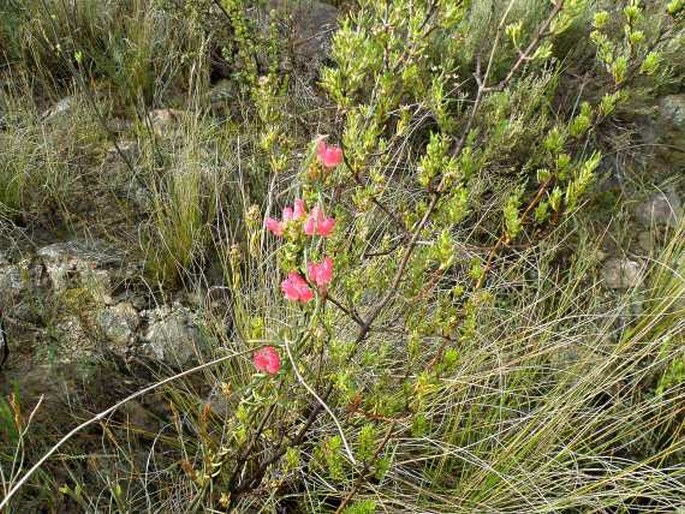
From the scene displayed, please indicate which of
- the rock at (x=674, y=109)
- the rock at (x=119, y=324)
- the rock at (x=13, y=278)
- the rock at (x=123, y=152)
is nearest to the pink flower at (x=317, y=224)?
the rock at (x=119, y=324)

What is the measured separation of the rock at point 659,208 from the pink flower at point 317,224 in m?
1.93

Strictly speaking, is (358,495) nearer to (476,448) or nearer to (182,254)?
(476,448)

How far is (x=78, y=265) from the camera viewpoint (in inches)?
81.0

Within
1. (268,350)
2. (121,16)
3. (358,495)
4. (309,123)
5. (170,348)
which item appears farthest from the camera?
(121,16)

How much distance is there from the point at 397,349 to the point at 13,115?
1.67m

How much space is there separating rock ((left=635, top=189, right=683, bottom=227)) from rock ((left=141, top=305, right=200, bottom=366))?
1.81 m

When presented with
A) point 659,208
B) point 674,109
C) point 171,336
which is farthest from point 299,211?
point 674,109

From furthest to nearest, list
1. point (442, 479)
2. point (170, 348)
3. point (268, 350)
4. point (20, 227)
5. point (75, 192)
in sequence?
1. point (75, 192)
2. point (20, 227)
3. point (170, 348)
4. point (442, 479)
5. point (268, 350)

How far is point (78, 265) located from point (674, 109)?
2527 millimetres

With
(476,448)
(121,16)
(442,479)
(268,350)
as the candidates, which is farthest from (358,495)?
(121,16)

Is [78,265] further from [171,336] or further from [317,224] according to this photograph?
[317,224]

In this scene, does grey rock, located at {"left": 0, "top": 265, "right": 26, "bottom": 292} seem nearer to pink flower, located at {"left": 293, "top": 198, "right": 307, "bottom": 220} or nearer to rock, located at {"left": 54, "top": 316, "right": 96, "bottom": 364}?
rock, located at {"left": 54, "top": 316, "right": 96, "bottom": 364}

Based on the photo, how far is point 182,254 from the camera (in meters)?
2.20

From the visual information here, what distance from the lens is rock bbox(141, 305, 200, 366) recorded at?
6.29 feet
